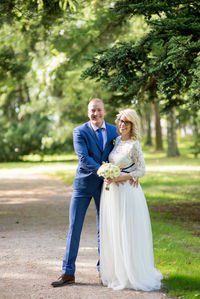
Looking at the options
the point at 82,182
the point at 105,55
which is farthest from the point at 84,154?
the point at 105,55

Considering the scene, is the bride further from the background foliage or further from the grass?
the background foliage

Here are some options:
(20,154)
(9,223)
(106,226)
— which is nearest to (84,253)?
(106,226)

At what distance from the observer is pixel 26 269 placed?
5.59 meters

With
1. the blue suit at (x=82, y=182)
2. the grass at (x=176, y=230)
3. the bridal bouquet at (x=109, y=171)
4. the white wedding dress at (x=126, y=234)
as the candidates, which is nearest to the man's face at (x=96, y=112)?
the blue suit at (x=82, y=182)

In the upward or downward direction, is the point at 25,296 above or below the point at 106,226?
below

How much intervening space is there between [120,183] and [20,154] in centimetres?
2713

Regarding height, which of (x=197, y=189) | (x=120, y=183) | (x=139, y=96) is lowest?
(x=197, y=189)

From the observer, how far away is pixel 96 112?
5043mm

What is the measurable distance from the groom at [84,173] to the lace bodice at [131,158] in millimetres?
209

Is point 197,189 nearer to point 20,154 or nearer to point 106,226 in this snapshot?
point 106,226

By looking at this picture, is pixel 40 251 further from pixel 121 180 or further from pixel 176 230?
pixel 176 230

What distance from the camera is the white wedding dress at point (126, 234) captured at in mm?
4809

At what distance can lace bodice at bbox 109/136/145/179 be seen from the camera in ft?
16.2

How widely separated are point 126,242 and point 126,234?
9 centimetres
